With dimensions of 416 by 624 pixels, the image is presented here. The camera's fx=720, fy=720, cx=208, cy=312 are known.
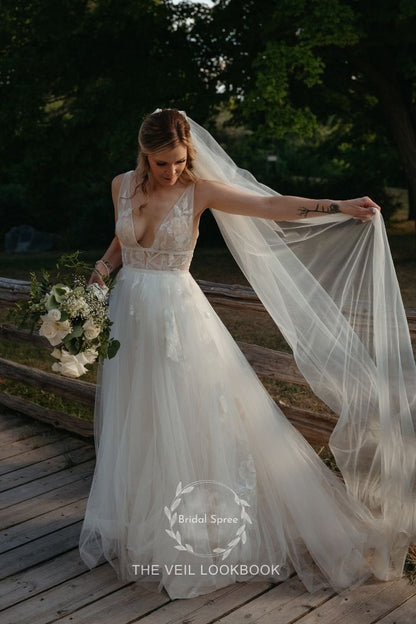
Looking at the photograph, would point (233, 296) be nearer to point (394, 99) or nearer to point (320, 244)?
point (320, 244)

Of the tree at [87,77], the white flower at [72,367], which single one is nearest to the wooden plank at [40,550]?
the white flower at [72,367]

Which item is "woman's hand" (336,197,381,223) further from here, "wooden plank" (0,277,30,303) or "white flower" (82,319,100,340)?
"wooden plank" (0,277,30,303)

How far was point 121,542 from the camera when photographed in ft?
11.6

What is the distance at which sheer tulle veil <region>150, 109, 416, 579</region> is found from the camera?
3486 millimetres

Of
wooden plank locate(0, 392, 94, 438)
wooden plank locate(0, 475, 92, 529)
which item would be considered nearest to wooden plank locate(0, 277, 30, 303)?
wooden plank locate(0, 392, 94, 438)

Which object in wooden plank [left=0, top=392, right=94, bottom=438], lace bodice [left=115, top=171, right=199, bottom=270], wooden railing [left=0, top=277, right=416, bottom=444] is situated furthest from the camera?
wooden plank [left=0, top=392, right=94, bottom=438]

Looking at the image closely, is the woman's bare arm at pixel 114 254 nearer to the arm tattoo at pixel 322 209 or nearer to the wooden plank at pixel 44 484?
the arm tattoo at pixel 322 209

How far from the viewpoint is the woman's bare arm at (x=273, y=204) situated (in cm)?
341

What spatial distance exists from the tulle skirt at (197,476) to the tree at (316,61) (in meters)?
8.87

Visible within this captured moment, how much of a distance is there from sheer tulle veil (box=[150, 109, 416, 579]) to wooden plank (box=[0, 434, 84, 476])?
2130 mm

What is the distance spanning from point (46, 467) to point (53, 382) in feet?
3.20

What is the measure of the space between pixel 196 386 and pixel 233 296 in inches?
58.0

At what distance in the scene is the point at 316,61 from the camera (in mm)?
11680

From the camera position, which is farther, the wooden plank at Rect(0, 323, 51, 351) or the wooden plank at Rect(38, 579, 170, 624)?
the wooden plank at Rect(0, 323, 51, 351)
